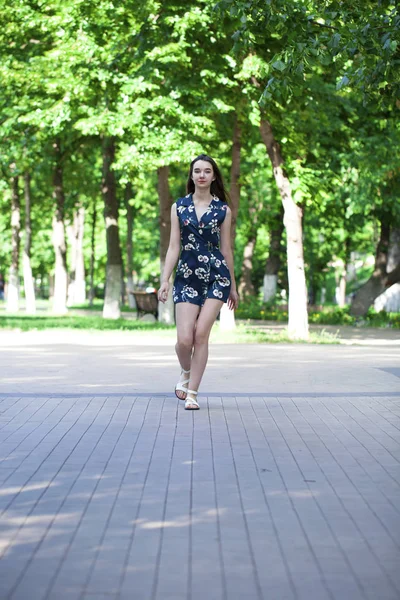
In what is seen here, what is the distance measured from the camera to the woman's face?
9289 mm

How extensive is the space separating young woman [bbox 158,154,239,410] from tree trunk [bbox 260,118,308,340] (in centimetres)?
1095

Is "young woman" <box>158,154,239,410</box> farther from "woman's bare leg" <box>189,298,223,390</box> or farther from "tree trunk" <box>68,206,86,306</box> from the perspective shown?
"tree trunk" <box>68,206,86,306</box>

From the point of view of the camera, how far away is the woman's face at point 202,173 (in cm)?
929

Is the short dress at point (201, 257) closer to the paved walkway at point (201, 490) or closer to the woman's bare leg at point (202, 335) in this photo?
the woman's bare leg at point (202, 335)

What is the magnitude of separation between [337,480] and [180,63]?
15.9m

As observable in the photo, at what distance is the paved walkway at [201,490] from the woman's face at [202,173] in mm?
1917

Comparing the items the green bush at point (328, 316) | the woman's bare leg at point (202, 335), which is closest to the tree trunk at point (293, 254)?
the green bush at point (328, 316)

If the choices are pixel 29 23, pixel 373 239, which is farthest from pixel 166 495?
pixel 373 239

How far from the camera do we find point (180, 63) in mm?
21266

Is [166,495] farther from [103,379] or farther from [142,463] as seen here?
[103,379]

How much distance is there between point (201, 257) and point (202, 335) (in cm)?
65

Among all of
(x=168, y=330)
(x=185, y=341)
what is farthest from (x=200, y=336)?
(x=168, y=330)

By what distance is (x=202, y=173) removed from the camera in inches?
365

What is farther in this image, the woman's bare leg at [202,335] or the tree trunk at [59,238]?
the tree trunk at [59,238]
